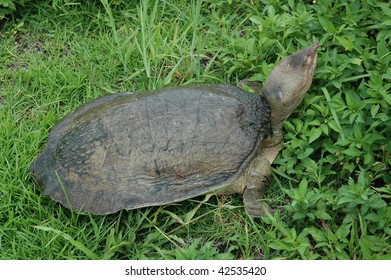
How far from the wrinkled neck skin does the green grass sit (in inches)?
4.4

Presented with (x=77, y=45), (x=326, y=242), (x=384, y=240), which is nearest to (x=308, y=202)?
(x=326, y=242)

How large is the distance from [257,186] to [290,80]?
0.69 metres

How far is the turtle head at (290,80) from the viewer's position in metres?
3.54

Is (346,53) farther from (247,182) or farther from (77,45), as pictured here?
(77,45)

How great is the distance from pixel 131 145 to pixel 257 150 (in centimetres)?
77

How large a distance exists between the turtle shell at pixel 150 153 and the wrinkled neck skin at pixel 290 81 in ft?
0.79

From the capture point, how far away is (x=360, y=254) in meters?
3.18

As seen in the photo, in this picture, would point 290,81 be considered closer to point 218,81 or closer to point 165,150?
point 218,81

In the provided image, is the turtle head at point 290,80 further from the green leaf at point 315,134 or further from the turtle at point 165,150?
the green leaf at point 315,134

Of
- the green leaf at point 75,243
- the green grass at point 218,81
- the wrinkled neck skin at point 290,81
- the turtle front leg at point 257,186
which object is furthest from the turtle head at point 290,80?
the green leaf at point 75,243

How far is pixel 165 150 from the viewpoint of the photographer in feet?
11.0

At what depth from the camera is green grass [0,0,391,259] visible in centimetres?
329

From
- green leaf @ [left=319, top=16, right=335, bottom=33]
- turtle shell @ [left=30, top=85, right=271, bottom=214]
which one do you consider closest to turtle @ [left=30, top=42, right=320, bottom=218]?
turtle shell @ [left=30, top=85, right=271, bottom=214]

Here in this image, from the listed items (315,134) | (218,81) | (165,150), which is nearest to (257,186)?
(315,134)
